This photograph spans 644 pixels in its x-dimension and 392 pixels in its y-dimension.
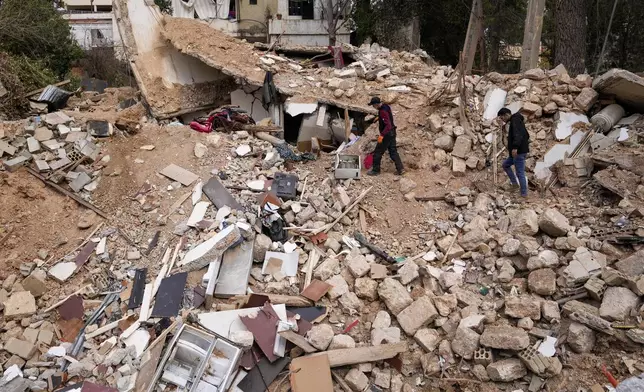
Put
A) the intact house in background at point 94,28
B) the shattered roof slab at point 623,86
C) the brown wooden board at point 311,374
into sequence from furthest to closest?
the intact house in background at point 94,28 → the shattered roof slab at point 623,86 → the brown wooden board at point 311,374

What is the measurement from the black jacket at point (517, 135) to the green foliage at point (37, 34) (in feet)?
42.2

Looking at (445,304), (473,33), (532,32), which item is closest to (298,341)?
(445,304)

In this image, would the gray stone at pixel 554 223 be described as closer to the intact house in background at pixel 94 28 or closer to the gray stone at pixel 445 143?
the gray stone at pixel 445 143

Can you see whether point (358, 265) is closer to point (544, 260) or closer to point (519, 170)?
point (544, 260)

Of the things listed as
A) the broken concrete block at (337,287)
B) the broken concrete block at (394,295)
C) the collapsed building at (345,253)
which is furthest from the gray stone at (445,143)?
the broken concrete block at (337,287)

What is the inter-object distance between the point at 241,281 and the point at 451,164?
13.6 ft

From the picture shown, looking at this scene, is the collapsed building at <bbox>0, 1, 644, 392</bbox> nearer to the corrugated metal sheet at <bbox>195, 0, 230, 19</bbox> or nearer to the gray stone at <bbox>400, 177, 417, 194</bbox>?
the gray stone at <bbox>400, 177, 417, 194</bbox>

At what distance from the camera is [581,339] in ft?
15.7

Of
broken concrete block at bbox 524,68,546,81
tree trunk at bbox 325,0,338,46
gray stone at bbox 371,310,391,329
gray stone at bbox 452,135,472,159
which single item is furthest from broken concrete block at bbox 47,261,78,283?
tree trunk at bbox 325,0,338,46

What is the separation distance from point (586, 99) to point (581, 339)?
15.8 ft

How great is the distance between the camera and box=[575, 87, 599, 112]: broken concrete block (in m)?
7.88

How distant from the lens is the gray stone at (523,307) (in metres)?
5.20

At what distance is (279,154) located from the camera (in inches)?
338

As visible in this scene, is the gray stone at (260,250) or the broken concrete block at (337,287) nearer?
the broken concrete block at (337,287)
